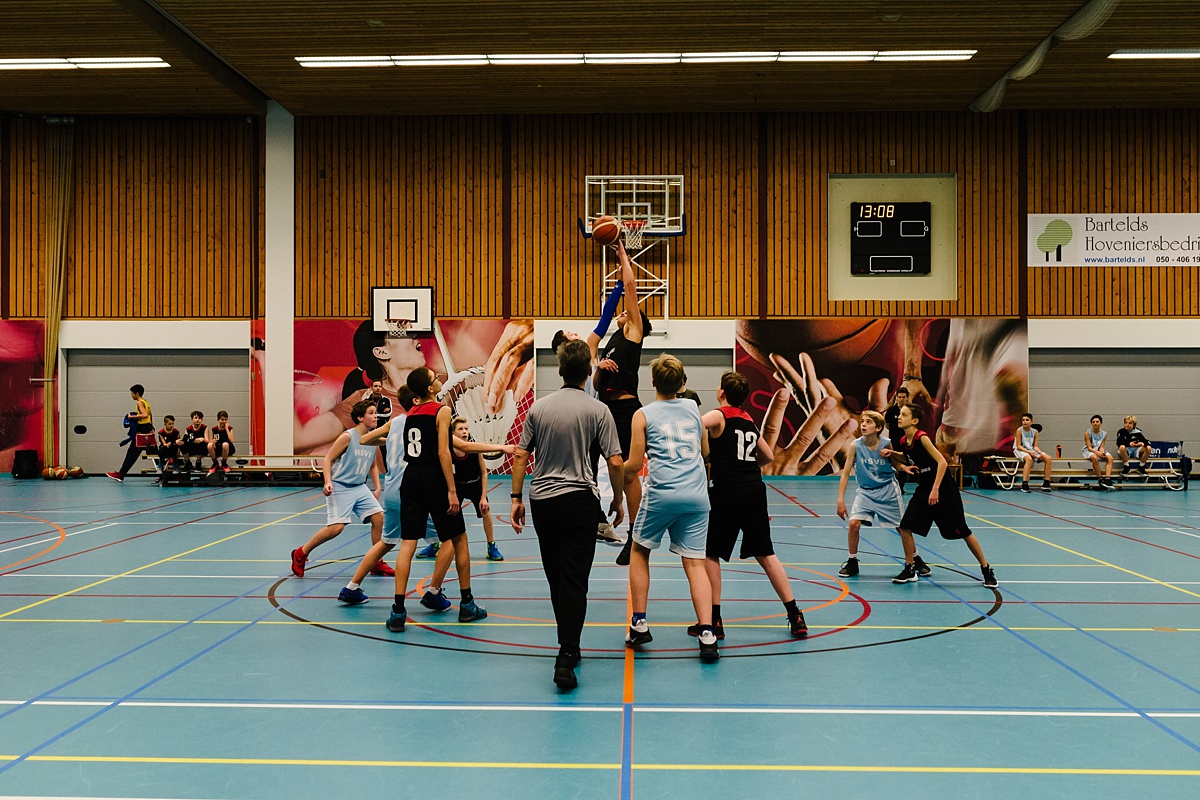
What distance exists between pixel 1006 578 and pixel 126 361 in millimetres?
19981

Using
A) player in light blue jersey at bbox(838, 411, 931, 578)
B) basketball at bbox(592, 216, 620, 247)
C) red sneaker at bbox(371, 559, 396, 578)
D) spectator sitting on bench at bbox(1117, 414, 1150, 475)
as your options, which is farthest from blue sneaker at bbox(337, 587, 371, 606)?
spectator sitting on bench at bbox(1117, 414, 1150, 475)

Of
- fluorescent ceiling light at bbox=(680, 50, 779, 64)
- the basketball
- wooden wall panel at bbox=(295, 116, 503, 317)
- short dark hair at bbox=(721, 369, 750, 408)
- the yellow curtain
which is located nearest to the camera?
short dark hair at bbox=(721, 369, 750, 408)

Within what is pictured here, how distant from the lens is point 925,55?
17.1 m

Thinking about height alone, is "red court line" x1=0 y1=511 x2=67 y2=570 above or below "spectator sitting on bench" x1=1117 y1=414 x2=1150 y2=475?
below

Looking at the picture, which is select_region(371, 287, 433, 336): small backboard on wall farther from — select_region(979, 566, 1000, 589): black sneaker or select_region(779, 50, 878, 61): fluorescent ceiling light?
select_region(979, 566, 1000, 589): black sneaker

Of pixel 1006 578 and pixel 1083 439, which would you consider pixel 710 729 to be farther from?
pixel 1083 439

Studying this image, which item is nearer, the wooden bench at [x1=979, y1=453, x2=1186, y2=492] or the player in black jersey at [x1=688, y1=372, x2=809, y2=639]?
the player in black jersey at [x1=688, y1=372, x2=809, y2=639]

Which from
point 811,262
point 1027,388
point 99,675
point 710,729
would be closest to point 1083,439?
point 1027,388

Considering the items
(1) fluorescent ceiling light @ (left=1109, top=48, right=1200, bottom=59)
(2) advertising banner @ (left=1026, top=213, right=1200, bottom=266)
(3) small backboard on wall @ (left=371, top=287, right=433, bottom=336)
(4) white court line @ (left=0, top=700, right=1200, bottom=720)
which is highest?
(1) fluorescent ceiling light @ (left=1109, top=48, right=1200, bottom=59)

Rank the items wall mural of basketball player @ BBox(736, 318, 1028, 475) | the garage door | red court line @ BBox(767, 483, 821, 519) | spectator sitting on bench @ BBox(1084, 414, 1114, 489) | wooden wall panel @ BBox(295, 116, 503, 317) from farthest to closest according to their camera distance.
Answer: the garage door, wooden wall panel @ BBox(295, 116, 503, 317), wall mural of basketball player @ BBox(736, 318, 1028, 475), spectator sitting on bench @ BBox(1084, 414, 1114, 489), red court line @ BBox(767, 483, 821, 519)

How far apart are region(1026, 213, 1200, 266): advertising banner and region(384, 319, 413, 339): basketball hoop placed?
46.8 feet

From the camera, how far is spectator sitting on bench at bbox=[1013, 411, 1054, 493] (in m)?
18.5

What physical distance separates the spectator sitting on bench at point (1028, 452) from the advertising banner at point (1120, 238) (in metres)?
4.01

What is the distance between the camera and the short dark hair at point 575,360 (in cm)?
541
